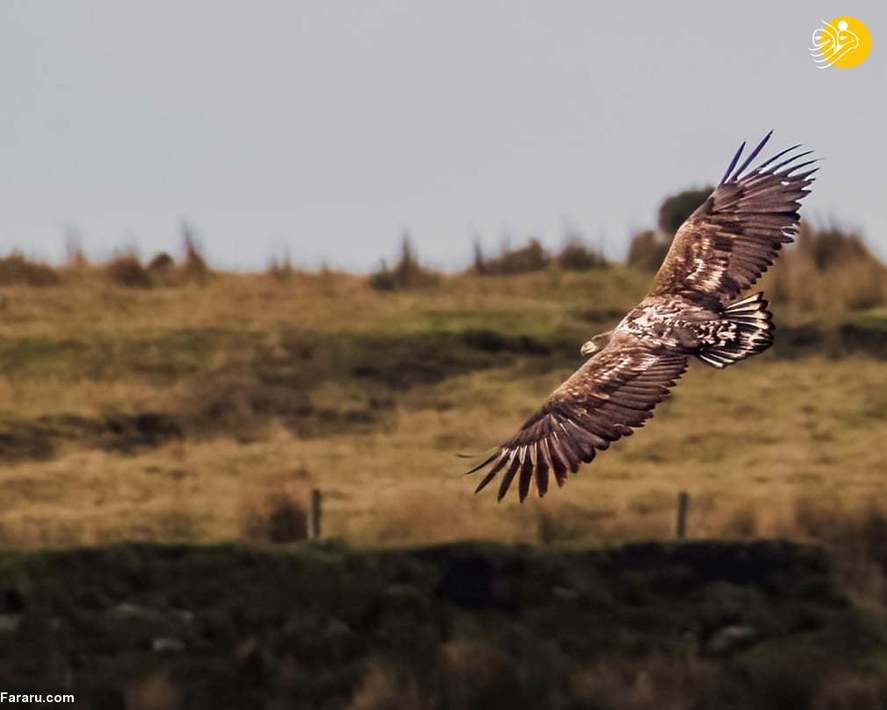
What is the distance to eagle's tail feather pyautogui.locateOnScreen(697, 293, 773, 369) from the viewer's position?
12.4m

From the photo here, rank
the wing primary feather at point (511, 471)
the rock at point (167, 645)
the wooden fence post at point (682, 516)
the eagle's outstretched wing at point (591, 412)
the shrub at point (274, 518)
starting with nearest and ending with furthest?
the wing primary feather at point (511, 471), the eagle's outstretched wing at point (591, 412), the rock at point (167, 645), the wooden fence post at point (682, 516), the shrub at point (274, 518)

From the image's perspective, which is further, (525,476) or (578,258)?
(578,258)

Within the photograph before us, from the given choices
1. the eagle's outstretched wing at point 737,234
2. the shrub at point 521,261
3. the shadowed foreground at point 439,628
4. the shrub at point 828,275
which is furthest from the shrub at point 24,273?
the eagle's outstretched wing at point 737,234

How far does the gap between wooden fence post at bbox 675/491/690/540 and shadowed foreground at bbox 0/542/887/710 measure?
1.16ft

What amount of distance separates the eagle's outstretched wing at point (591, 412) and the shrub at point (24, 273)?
22.0 metres

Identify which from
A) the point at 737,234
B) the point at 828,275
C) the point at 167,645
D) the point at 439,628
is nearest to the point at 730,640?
the point at 439,628

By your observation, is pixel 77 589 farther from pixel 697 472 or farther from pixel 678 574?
pixel 697 472

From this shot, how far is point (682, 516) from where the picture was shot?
23.3 metres

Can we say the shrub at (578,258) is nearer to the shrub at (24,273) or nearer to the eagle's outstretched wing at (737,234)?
the shrub at (24,273)

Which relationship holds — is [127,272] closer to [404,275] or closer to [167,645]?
[404,275]

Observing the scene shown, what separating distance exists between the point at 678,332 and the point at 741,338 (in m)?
0.37

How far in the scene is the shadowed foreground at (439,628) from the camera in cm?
2088

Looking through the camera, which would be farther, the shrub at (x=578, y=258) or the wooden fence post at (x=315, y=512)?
the shrub at (x=578, y=258)

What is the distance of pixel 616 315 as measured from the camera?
105ft
